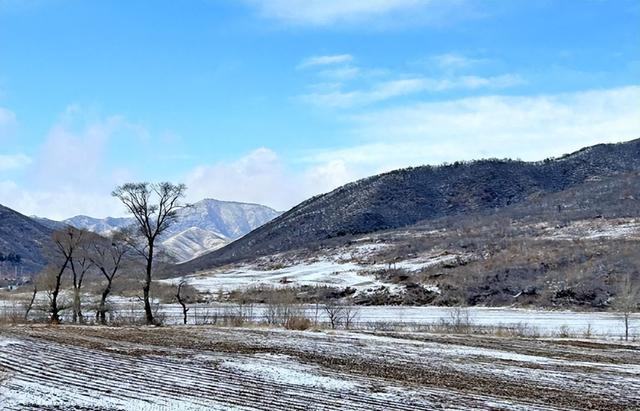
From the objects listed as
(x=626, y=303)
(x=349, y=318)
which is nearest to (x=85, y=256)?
(x=349, y=318)

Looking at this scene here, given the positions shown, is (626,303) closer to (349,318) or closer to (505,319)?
(505,319)

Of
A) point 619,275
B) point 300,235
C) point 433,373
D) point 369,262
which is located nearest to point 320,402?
point 433,373

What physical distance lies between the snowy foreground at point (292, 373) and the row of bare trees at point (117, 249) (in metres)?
14.5

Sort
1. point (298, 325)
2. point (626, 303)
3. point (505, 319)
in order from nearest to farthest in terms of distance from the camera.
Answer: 1. point (298, 325)
2. point (626, 303)
3. point (505, 319)

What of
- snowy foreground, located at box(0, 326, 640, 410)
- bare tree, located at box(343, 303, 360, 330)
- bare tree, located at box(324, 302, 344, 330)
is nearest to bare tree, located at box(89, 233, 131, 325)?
bare tree, located at box(324, 302, 344, 330)

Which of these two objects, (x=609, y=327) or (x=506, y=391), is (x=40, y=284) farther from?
(x=506, y=391)

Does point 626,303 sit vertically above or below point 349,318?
above

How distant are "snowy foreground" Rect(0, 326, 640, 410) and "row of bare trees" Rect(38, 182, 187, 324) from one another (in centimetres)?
1452

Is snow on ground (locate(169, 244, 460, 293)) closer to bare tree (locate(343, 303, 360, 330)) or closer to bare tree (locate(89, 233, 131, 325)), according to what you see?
bare tree (locate(343, 303, 360, 330))

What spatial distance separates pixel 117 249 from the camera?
2470 inches

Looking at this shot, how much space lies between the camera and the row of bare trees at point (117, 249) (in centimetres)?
5372

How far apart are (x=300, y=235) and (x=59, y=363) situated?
172m

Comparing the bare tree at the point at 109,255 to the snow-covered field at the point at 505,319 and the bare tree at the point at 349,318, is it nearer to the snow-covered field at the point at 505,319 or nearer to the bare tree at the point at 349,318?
the snow-covered field at the point at 505,319

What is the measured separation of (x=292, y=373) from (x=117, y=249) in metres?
41.4
